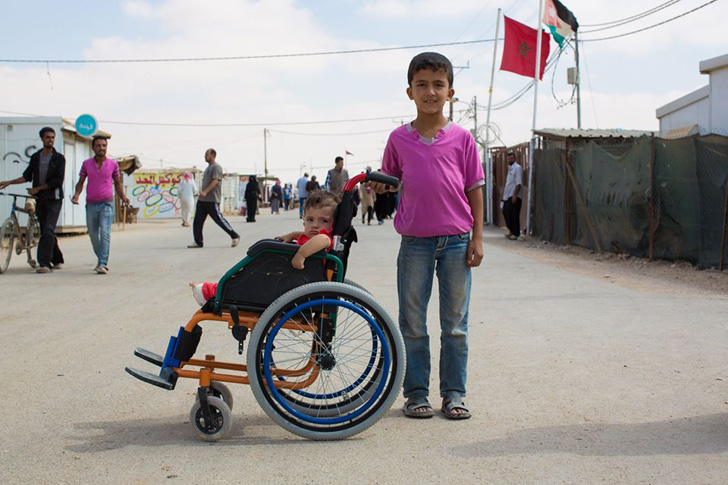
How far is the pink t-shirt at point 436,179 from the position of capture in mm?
4281

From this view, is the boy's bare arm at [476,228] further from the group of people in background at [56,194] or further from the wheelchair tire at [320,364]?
the group of people in background at [56,194]

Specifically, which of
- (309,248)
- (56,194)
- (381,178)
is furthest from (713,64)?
(309,248)

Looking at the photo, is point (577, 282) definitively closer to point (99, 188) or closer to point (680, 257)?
point (680, 257)

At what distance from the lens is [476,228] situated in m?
4.35

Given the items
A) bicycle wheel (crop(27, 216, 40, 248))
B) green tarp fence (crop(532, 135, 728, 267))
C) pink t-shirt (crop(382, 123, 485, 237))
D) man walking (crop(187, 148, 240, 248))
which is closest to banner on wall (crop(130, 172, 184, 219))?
man walking (crop(187, 148, 240, 248))

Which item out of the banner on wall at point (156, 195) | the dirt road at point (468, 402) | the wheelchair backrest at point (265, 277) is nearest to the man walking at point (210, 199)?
the dirt road at point (468, 402)

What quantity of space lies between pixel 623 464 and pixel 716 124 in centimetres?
1322

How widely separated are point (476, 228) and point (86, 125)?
59.0 ft

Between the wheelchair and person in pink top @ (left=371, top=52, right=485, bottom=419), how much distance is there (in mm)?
334

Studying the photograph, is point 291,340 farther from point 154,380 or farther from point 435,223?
point 435,223

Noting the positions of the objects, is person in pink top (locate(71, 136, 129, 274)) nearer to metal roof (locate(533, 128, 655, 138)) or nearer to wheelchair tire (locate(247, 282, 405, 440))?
wheelchair tire (locate(247, 282, 405, 440))

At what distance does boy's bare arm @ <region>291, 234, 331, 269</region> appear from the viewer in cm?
391

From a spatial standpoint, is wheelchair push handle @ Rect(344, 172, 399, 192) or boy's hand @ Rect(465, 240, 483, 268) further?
boy's hand @ Rect(465, 240, 483, 268)

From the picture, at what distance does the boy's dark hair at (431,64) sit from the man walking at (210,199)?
39.7 ft
